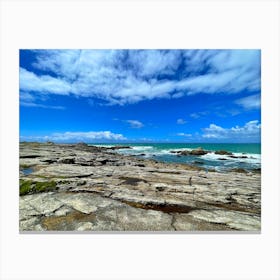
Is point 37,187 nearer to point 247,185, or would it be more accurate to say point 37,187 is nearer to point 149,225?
point 149,225

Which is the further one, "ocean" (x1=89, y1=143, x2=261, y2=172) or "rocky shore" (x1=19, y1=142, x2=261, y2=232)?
"ocean" (x1=89, y1=143, x2=261, y2=172)

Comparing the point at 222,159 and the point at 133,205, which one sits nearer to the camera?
the point at 133,205

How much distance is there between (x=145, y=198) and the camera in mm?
4363

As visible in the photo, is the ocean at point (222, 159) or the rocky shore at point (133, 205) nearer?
the rocky shore at point (133, 205)

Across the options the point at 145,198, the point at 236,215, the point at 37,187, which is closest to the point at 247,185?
the point at 236,215

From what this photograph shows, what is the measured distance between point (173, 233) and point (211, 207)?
131cm
